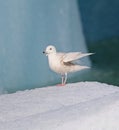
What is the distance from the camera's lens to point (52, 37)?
1105 millimetres

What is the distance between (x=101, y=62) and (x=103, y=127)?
724 mm

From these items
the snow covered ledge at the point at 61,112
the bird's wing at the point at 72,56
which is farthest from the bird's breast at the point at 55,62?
the snow covered ledge at the point at 61,112

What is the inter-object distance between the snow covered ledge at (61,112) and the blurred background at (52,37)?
34 cm

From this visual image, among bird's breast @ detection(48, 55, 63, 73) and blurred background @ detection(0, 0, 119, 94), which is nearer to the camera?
bird's breast @ detection(48, 55, 63, 73)

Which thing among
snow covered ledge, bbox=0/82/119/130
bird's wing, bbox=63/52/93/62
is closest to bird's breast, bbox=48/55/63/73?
bird's wing, bbox=63/52/93/62

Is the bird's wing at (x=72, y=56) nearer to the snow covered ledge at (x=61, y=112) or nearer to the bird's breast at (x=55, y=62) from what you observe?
the bird's breast at (x=55, y=62)

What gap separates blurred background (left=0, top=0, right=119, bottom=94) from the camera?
3.39 ft

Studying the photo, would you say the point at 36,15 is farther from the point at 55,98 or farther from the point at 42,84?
the point at 55,98

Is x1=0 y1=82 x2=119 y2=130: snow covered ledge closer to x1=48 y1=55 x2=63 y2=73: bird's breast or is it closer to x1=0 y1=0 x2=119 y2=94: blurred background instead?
x1=48 y1=55 x2=63 y2=73: bird's breast

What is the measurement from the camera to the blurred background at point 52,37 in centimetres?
103

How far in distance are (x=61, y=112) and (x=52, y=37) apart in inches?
24.7

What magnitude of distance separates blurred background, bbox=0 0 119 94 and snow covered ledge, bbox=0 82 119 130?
34 centimetres

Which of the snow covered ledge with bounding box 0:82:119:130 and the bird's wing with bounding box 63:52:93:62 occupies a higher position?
the bird's wing with bounding box 63:52:93:62

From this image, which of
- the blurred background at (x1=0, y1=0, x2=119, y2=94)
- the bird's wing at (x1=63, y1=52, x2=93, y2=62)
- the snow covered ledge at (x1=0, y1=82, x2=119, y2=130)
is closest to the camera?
the snow covered ledge at (x1=0, y1=82, x2=119, y2=130)
